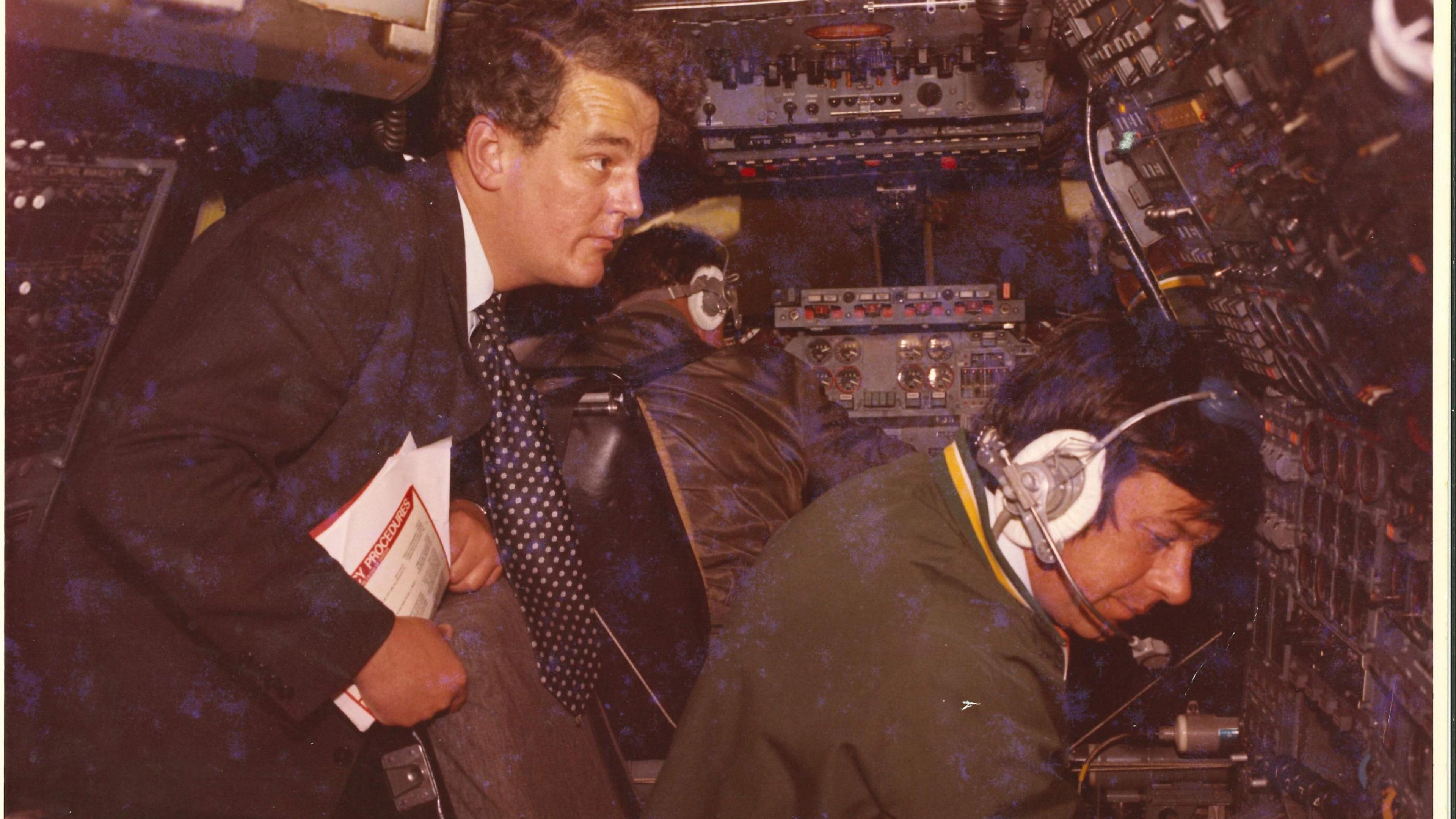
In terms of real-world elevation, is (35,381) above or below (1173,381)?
above

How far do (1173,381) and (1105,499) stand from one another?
167 mm

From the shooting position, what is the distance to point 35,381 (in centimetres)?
149

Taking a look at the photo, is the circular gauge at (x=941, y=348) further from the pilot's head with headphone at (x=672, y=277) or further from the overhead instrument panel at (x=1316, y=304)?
the overhead instrument panel at (x=1316, y=304)

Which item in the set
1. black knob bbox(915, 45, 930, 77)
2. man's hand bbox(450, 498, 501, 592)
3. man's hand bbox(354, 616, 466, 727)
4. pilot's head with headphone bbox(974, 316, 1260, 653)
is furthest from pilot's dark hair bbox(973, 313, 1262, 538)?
black knob bbox(915, 45, 930, 77)

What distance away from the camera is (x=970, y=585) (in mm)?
1068

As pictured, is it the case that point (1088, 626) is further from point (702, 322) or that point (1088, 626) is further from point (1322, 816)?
point (702, 322)

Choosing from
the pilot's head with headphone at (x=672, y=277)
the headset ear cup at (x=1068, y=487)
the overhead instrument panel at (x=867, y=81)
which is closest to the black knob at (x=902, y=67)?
the overhead instrument panel at (x=867, y=81)

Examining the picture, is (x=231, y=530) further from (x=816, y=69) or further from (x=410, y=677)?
(x=816, y=69)

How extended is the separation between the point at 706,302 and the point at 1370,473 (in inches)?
63.6

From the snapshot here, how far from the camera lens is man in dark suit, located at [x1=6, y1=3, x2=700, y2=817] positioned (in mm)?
1095

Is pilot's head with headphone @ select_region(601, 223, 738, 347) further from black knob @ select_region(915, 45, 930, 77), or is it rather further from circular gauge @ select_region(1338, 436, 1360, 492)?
circular gauge @ select_region(1338, 436, 1360, 492)

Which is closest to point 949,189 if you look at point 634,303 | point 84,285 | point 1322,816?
point 634,303

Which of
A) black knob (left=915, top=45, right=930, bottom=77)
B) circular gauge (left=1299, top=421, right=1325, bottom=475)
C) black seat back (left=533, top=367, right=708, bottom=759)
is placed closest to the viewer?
circular gauge (left=1299, top=421, right=1325, bottom=475)

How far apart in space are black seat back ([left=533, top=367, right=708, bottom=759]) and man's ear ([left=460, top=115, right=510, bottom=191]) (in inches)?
19.8
